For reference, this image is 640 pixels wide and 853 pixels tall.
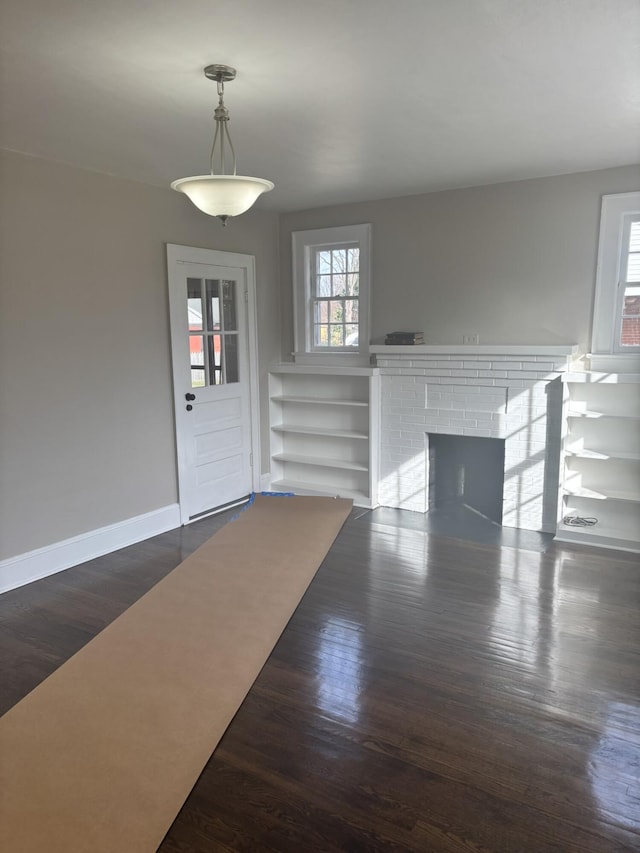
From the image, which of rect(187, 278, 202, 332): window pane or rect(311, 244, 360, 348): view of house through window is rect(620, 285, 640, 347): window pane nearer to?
rect(311, 244, 360, 348): view of house through window

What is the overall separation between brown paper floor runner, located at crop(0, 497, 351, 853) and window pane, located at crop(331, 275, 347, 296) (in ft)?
8.65

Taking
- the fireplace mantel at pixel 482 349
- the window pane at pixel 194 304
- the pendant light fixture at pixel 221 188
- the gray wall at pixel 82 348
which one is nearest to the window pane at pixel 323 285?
the fireplace mantel at pixel 482 349

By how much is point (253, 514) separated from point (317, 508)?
517 millimetres

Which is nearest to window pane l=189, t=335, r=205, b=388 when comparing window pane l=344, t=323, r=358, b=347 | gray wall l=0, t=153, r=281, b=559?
gray wall l=0, t=153, r=281, b=559

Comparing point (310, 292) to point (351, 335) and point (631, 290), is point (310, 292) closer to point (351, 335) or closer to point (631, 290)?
point (351, 335)

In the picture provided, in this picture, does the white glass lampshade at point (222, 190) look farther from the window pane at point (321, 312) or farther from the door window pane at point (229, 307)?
the window pane at point (321, 312)

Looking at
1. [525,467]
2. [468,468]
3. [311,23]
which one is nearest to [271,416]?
[468,468]

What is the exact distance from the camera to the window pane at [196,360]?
4.85 m

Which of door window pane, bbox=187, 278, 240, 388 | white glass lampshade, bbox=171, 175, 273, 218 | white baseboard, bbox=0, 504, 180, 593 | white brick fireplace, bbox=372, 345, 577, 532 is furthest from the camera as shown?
door window pane, bbox=187, 278, 240, 388

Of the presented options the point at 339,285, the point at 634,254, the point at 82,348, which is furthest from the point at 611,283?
the point at 82,348

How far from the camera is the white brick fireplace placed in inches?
177

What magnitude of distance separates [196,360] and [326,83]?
2.71m

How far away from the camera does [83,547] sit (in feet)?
13.4

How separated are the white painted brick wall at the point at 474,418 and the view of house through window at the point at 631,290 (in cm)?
49
